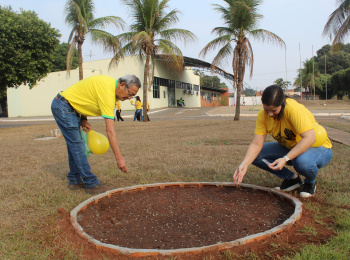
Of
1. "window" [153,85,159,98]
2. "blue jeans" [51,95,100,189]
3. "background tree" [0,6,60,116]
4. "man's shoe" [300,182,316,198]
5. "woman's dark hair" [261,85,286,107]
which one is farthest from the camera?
"window" [153,85,159,98]

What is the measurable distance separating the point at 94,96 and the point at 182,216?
1657 millimetres

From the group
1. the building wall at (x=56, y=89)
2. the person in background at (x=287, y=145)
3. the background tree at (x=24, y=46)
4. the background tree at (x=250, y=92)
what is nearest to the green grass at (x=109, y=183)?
the person in background at (x=287, y=145)

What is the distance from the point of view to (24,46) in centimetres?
1473

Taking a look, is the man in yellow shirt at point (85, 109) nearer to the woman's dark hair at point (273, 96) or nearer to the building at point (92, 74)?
the woman's dark hair at point (273, 96)

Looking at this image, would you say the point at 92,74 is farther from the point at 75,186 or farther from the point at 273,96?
the point at 273,96

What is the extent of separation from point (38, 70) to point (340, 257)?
16253 mm

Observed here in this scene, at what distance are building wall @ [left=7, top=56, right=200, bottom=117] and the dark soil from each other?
30.8 meters

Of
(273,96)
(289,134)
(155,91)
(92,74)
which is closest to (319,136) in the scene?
(289,134)

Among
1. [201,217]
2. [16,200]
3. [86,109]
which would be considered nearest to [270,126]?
[201,217]

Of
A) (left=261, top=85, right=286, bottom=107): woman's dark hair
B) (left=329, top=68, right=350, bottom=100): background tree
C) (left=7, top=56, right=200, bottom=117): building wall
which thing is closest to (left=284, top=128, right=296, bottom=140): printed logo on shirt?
(left=261, top=85, right=286, bottom=107): woman's dark hair

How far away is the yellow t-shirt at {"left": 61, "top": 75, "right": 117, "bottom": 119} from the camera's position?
10.6 feet

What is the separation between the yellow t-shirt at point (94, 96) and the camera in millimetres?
3242

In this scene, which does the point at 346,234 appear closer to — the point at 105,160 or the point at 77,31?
the point at 105,160

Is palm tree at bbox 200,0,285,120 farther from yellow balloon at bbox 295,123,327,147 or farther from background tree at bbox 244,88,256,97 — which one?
background tree at bbox 244,88,256,97
